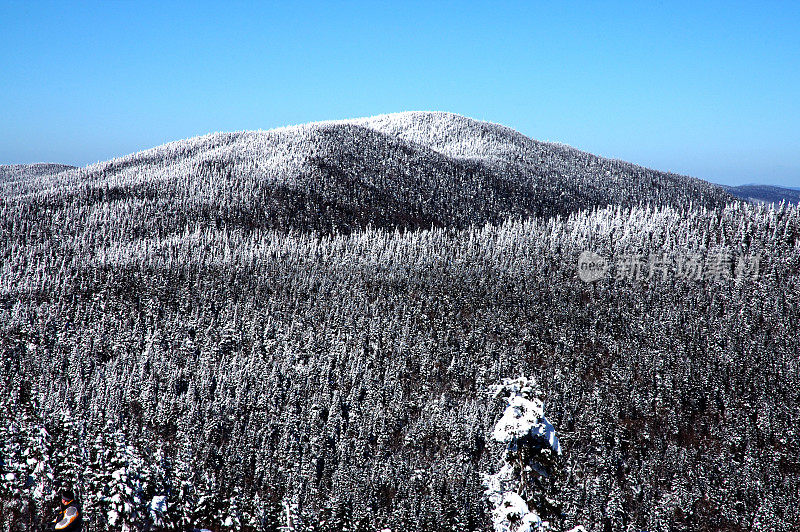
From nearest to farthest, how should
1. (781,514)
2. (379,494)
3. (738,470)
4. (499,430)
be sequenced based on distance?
(499,430) < (379,494) < (781,514) < (738,470)

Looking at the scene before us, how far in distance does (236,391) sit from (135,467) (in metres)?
50.6

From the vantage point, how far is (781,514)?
16600 centimetres

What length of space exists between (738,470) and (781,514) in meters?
17.0

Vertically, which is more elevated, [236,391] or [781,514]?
[236,391]

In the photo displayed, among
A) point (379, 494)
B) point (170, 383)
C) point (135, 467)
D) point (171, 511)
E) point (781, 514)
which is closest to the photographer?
point (171, 511)

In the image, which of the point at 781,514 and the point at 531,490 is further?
the point at 781,514

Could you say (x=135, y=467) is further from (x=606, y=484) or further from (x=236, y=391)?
(x=606, y=484)

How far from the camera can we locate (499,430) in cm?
1638

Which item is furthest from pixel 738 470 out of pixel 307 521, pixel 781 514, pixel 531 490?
pixel 531 490

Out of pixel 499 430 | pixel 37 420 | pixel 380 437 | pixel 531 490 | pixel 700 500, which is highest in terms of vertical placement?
pixel 499 430

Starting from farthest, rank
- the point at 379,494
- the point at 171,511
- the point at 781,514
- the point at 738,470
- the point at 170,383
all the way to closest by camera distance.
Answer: the point at 170,383
the point at 738,470
the point at 781,514
the point at 379,494
the point at 171,511

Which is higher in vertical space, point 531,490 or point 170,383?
point 531,490

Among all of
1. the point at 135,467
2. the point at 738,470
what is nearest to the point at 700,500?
the point at 738,470

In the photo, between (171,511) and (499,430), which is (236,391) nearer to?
(171,511)
